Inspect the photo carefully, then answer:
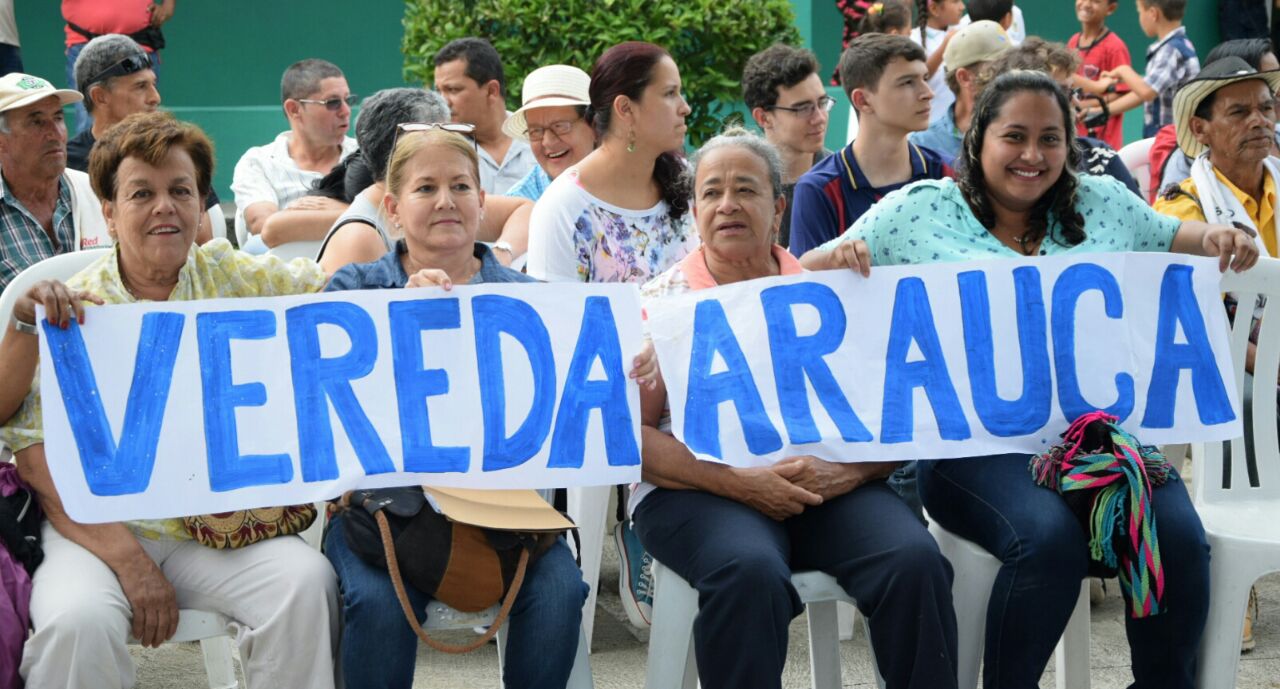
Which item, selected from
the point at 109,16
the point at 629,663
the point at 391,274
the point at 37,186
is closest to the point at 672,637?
the point at 629,663

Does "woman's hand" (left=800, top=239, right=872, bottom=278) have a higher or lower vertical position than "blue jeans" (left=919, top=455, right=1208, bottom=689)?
higher

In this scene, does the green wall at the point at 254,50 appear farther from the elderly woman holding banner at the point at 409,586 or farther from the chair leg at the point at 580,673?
the chair leg at the point at 580,673

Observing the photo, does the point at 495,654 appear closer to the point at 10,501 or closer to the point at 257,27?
the point at 10,501

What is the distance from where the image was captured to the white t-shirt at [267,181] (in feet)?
20.7

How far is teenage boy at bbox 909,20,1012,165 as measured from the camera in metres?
6.07

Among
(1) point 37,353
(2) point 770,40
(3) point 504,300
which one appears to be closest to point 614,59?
(3) point 504,300

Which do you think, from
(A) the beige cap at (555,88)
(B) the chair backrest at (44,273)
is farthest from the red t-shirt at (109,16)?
(B) the chair backrest at (44,273)

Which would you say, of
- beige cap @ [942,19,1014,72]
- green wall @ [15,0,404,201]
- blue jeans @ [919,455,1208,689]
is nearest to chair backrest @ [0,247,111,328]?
blue jeans @ [919,455,1208,689]

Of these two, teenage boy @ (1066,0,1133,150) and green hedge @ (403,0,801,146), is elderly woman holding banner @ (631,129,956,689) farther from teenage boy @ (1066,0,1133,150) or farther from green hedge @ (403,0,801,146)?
teenage boy @ (1066,0,1133,150)

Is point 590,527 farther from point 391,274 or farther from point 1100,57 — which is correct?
point 1100,57

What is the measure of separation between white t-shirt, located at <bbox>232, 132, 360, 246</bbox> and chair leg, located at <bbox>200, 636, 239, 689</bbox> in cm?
257

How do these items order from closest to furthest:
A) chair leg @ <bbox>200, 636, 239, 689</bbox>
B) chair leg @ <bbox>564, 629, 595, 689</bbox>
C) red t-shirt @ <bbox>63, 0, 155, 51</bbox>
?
chair leg @ <bbox>564, 629, 595, 689</bbox> → chair leg @ <bbox>200, 636, 239, 689</bbox> → red t-shirt @ <bbox>63, 0, 155, 51</bbox>

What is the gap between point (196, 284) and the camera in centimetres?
354

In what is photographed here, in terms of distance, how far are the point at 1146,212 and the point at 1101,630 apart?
140 centimetres
